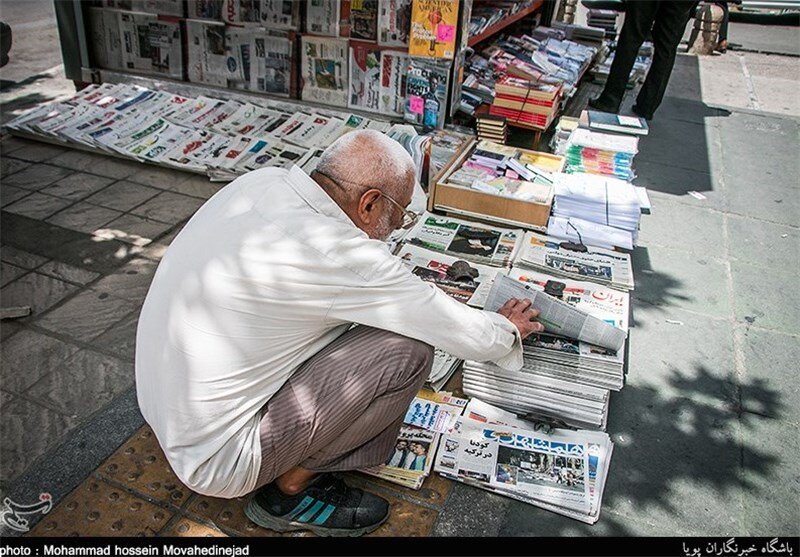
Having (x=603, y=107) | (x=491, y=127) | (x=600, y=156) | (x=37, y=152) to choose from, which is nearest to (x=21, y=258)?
(x=37, y=152)

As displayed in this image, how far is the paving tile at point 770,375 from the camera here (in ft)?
8.14

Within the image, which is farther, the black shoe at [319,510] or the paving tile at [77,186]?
the paving tile at [77,186]

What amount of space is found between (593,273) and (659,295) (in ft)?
1.73

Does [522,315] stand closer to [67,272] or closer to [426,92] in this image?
[67,272]

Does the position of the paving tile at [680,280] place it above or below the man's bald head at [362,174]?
below

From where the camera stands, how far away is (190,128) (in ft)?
14.7

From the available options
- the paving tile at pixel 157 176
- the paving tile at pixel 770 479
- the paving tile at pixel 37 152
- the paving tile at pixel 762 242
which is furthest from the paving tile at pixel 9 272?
the paving tile at pixel 762 242

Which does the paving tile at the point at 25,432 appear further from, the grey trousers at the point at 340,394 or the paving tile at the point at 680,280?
the paving tile at the point at 680,280

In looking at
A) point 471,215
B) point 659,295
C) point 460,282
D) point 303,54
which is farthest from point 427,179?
point 303,54

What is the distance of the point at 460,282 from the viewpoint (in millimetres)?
2807

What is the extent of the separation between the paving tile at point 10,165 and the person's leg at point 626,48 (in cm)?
450

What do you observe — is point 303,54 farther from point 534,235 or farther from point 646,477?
point 646,477

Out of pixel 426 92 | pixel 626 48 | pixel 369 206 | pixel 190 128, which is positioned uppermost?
pixel 369 206

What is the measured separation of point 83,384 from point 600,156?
9.63ft
